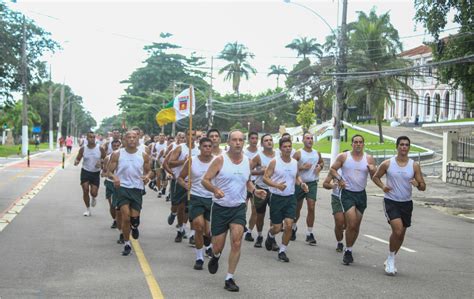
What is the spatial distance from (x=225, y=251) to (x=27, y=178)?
17.5 meters

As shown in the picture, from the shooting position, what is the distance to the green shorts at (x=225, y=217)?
7.25 metres

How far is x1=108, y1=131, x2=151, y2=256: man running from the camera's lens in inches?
362

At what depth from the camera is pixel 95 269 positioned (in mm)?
7980

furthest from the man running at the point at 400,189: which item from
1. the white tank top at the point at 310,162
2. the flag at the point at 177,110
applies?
the flag at the point at 177,110

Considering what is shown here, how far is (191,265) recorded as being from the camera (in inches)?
329

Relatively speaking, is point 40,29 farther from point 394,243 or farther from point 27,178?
point 394,243

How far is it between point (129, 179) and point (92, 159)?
13.4 feet

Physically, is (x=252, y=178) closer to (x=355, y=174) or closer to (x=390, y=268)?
(x=355, y=174)

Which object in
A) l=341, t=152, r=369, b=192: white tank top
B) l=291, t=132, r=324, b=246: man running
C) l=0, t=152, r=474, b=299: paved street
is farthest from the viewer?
l=291, t=132, r=324, b=246: man running

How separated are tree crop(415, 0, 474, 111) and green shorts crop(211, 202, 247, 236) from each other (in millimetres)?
16742

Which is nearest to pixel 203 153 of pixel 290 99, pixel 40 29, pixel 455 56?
pixel 455 56

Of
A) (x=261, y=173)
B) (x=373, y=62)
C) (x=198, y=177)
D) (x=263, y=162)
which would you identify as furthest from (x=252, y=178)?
(x=373, y=62)

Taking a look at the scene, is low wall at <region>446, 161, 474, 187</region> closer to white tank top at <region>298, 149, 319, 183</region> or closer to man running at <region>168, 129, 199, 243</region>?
white tank top at <region>298, 149, 319, 183</region>

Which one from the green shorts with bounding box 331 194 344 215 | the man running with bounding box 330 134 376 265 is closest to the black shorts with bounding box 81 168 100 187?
the green shorts with bounding box 331 194 344 215
